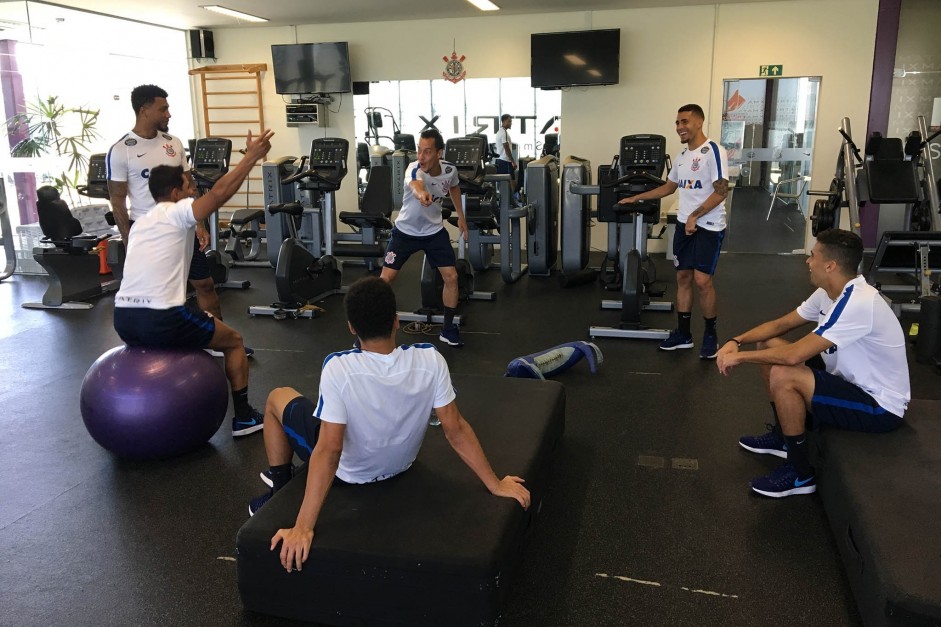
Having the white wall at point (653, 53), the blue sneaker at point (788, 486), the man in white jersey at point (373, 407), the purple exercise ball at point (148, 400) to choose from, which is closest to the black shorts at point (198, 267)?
the purple exercise ball at point (148, 400)

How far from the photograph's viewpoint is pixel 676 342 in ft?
15.2

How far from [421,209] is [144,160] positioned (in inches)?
62.5

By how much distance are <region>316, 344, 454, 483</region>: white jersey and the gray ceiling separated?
6424 millimetres

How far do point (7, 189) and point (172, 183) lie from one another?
18.8 feet

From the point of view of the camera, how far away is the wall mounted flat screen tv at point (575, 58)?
7.90m

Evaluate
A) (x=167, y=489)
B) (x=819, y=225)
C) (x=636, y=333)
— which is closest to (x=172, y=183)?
(x=167, y=489)

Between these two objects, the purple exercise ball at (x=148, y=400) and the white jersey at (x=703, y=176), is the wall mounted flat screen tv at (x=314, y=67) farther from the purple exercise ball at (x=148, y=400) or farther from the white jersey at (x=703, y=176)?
the purple exercise ball at (x=148, y=400)

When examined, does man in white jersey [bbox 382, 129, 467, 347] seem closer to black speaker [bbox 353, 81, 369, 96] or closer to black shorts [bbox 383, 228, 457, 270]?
black shorts [bbox 383, 228, 457, 270]

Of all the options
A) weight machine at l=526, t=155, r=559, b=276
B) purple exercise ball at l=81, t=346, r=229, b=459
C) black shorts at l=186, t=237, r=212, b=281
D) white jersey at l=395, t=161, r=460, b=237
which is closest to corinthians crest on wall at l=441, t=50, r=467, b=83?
weight machine at l=526, t=155, r=559, b=276

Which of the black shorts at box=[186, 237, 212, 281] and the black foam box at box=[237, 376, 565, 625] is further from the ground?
the black shorts at box=[186, 237, 212, 281]

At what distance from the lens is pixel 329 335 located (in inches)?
200

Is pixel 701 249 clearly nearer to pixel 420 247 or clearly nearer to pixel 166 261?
pixel 420 247

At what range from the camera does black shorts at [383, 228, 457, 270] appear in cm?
466

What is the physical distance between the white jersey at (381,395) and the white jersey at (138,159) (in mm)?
2577
